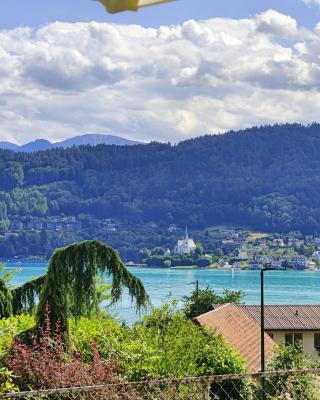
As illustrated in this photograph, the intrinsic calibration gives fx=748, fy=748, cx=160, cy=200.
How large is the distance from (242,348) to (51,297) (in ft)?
63.0

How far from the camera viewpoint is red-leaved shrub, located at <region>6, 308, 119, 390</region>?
5.82m

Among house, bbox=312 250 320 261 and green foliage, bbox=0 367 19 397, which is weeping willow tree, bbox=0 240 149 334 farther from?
house, bbox=312 250 320 261

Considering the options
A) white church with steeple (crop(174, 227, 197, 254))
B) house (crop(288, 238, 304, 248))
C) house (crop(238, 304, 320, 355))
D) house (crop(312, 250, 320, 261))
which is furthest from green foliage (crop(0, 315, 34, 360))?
house (crop(288, 238, 304, 248))

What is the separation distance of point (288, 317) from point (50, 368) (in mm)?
33642

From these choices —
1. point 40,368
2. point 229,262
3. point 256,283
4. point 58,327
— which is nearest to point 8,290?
point 58,327

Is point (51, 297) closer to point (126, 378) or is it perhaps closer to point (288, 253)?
point (126, 378)

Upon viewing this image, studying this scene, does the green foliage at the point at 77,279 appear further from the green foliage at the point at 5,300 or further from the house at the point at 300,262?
the house at the point at 300,262

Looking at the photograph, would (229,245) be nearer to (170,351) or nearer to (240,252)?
(240,252)

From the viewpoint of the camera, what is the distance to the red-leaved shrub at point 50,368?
5.82 metres

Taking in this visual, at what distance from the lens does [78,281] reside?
8039 mm

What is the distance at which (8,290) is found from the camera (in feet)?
34.4

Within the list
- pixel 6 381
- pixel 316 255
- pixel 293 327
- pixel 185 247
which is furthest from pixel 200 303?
pixel 316 255

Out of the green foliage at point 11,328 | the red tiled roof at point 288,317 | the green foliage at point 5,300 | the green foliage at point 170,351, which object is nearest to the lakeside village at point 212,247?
the red tiled roof at point 288,317

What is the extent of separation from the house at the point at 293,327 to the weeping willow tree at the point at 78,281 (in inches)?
1113
